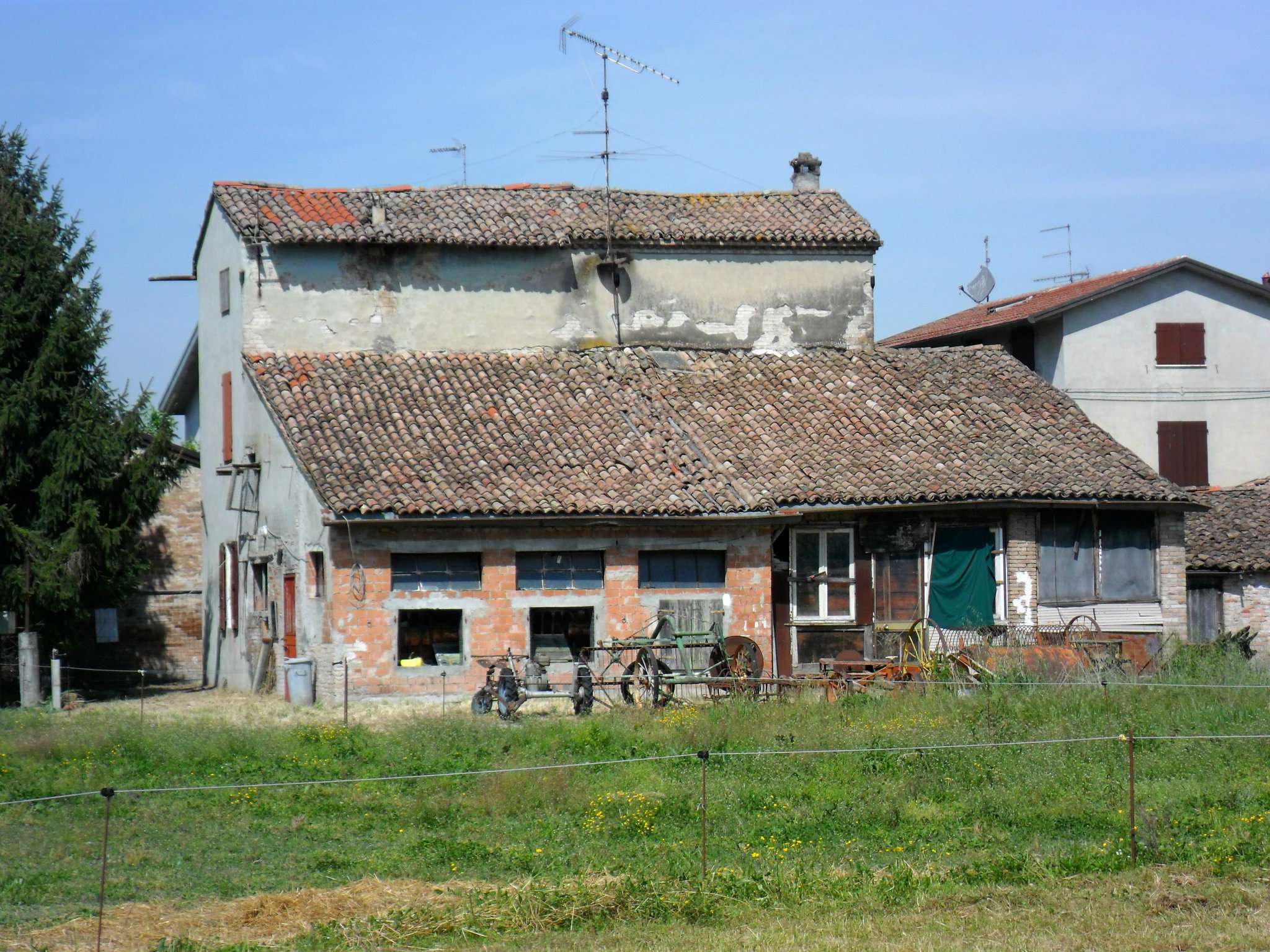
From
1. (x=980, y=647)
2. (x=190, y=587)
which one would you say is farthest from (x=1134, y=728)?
(x=190, y=587)

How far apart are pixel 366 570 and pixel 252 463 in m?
4.59

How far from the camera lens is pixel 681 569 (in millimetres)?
24094

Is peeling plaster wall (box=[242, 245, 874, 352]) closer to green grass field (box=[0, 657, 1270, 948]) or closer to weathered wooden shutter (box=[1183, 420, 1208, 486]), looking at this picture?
weathered wooden shutter (box=[1183, 420, 1208, 486])

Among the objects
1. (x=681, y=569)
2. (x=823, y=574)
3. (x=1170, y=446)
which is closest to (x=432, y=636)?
(x=681, y=569)

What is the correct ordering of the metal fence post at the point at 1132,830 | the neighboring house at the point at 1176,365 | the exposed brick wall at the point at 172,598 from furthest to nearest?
the neighboring house at the point at 1176,365
the exposed brick wall at the point at 172,598
the metal fence post at the point at 1132,830

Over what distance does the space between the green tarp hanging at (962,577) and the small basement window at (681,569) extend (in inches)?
147

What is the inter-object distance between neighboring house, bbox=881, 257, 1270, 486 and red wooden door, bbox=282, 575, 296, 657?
57.2 feet

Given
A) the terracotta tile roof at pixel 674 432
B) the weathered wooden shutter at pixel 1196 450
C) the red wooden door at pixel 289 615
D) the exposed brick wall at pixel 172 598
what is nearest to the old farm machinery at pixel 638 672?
the terracotta tile roof at pixel 674 432

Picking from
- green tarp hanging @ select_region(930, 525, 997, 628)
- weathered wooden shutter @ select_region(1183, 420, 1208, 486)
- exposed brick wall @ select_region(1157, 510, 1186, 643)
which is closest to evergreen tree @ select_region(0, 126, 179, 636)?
green tarp hanging @ select_region(930, 525, 997, 628)

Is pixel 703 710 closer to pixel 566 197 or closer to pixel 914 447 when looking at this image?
pixel 914 447

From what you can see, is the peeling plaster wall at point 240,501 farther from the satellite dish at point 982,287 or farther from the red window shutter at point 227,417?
the satellite dish at point 982,287

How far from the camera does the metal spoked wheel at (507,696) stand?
19.9m

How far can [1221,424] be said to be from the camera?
34.2 meters

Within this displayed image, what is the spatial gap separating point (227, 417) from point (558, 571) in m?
7.90
